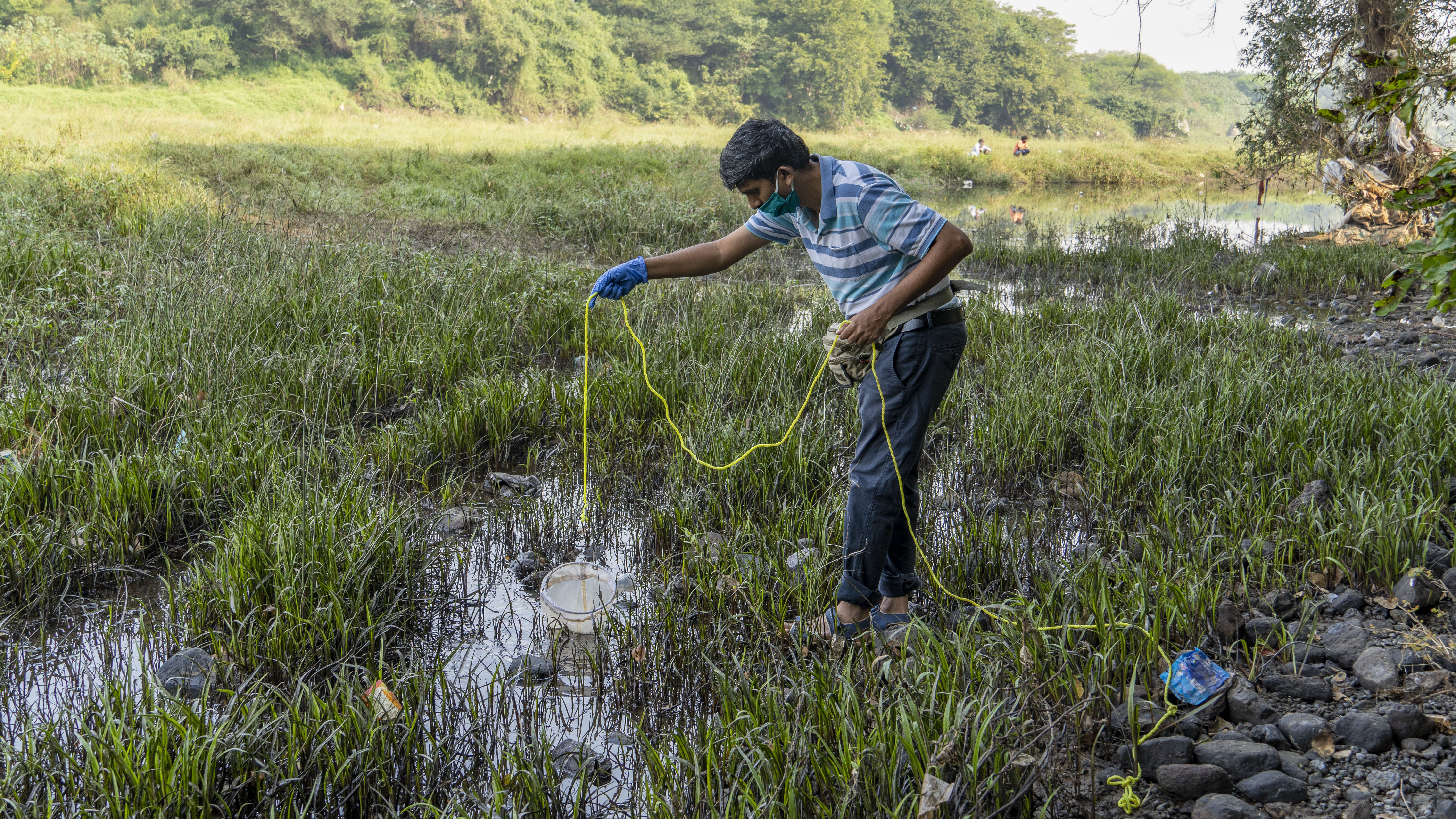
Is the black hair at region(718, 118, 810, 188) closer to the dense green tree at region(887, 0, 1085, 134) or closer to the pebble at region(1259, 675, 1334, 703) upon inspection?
the pebble at region(1259, 675, 1334, 703)

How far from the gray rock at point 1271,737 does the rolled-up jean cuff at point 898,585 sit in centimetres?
102

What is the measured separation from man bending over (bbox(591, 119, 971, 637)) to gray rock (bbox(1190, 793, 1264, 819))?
100 centimetres

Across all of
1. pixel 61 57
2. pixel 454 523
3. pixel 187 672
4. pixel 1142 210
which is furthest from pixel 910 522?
pixel 61 57

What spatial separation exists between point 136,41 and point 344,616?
124 ft

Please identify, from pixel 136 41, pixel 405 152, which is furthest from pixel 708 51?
pixel 405 152

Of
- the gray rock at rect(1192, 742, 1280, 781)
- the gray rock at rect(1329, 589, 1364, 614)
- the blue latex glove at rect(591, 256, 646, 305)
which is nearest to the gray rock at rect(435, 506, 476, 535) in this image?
the blue latex glove at rect(591, 256, 646, 305)

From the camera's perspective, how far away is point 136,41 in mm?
31234

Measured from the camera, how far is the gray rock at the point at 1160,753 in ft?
6.89

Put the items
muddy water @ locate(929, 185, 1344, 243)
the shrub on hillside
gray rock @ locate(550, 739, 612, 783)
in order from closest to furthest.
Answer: gray rock @ locate(550, 739, 612, 783)
muddy water @ locate(929, 185, 1344, 243)
the shrub on hillside

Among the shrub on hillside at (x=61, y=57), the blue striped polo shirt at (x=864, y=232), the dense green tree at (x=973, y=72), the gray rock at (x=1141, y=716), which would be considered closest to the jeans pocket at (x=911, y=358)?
the blue striped polo shirt at (x=864, y=232)

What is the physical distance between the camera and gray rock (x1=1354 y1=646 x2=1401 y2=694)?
232cm

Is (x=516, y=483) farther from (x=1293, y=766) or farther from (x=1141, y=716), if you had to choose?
(x=1293, y=766)

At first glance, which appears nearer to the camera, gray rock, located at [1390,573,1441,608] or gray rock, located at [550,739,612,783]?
gray rock, located at [550,739,612,783]

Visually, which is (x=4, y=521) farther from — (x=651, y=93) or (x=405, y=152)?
(x=651, y=93)
